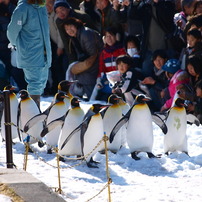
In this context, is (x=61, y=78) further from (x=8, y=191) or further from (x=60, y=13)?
(x=8, y=191)

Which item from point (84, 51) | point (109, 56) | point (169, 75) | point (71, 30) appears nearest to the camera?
point (169, 75)

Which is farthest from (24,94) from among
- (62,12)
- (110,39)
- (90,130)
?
(62,12)

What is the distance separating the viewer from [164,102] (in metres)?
8.49

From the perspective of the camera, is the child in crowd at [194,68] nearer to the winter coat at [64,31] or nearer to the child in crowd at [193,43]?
the child in crowd at [193,43]

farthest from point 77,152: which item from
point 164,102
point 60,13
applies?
point 60,13

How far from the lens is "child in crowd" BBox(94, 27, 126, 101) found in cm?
918

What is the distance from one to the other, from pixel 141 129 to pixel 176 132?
37 centimetres

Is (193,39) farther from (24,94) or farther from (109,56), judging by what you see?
(24,94)

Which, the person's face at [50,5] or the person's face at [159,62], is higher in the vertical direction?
the person's face at [50,5]

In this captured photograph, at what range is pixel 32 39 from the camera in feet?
26.7

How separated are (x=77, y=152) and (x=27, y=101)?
1.03 meters

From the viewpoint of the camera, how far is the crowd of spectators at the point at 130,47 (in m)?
8.17

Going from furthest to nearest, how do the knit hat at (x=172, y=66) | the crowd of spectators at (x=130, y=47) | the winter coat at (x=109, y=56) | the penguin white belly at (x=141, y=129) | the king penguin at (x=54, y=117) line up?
the winter coat at (x=109, y=56) < the knit hat at (x=172, y=66) < the crowd of spectators at (x=130, y=47) < the king penguin at (x=54, y=117) < the penguin white belly at (x=141, y=129)

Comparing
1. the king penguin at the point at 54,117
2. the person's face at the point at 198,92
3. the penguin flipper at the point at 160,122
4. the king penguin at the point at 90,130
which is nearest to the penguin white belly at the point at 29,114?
the king penguin at the point at 54,117
